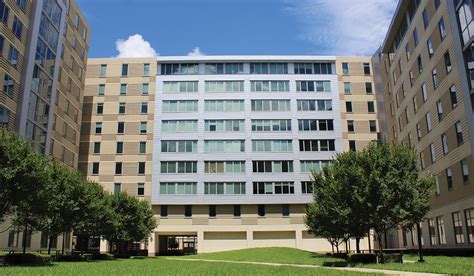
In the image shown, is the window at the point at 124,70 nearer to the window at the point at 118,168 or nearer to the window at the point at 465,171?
the window at the point at 118,168

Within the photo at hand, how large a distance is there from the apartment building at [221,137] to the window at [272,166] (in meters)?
0.17

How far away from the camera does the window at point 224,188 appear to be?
67.7 meters

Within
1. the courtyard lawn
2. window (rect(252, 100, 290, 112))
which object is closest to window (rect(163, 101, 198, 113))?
window (rect(252, 100, 290, 112))

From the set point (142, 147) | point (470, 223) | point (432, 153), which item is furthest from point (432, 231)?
point (142, 147)

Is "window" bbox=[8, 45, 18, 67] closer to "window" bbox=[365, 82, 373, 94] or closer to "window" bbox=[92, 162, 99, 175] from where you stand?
"window" bbox=[92, 162, 99, 175]

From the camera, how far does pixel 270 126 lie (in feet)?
232

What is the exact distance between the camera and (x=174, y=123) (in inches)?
2788

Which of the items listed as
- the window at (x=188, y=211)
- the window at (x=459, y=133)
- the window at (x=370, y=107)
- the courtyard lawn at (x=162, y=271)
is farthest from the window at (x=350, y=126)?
the courtyard lawn at (x=162, y=271)

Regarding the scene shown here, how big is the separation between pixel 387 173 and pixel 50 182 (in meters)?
22.7

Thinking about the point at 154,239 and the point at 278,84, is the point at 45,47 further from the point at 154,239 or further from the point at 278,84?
the point at 278,84

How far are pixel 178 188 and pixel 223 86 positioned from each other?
726 inches

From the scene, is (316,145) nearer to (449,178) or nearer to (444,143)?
(444,143)

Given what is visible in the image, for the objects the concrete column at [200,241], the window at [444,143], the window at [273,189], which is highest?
the window at [444,143]

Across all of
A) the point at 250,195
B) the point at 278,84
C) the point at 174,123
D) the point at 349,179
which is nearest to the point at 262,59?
the point at 278,84
